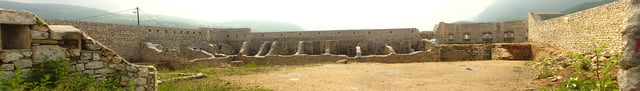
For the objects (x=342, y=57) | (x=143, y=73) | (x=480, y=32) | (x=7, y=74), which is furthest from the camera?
(x=480, y=32)

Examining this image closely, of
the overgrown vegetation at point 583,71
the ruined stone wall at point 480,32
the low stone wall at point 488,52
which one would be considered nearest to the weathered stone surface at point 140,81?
the overgrown vegetation at point 583,71

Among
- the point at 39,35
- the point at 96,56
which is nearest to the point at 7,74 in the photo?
the point at 39,35

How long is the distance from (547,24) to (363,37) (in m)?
12.4

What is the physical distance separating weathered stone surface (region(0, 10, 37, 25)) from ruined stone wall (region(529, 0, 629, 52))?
32.5ft

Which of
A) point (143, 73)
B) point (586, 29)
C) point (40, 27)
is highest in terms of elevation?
point (586, 29)

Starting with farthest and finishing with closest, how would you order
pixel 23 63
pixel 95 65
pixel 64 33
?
pixel 95 65, pixel 64 33, pixel 23 63

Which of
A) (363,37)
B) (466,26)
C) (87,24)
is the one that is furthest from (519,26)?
(87,24)

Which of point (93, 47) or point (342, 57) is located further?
point (342, 57)

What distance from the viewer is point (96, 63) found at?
4422 mm

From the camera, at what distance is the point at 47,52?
4.05m

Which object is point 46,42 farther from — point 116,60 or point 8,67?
point 116,60

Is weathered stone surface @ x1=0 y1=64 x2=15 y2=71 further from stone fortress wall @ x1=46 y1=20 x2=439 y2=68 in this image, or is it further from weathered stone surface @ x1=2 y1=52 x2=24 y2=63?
stone fortress wall @ x1=46 y1=20 x2=439 y2=68

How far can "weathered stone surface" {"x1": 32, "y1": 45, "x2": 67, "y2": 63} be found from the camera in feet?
13.0

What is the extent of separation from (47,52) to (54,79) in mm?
400
